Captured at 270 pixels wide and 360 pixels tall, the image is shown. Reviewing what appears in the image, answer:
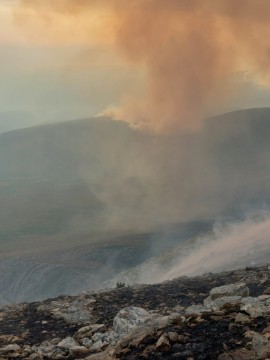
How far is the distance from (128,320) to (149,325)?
2.52m

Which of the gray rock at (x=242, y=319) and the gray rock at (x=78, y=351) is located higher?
the gray rock at (x=78, y=351)

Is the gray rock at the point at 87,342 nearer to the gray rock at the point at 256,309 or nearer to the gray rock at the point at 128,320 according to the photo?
the gray rock at the point at 128,320

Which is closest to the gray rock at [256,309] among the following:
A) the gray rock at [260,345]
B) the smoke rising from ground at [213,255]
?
the gray rock at [260,345]

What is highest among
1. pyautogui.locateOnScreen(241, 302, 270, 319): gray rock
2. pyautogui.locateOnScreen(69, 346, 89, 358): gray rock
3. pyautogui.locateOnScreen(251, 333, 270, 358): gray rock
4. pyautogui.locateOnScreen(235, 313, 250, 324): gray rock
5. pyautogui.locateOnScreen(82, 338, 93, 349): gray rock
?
pyautogui.locateOnScreen(82, 338, 93, 349): gray rock

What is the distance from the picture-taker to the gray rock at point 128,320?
40.2ft

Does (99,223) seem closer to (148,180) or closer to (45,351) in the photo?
(148,180)

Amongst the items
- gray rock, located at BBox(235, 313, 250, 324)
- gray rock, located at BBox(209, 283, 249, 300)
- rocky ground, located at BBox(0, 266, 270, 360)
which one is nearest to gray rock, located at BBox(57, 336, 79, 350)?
rocky ground, located at BBox(0, 266, 270, 360)

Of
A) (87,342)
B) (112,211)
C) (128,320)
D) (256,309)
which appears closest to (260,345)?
(256,309)

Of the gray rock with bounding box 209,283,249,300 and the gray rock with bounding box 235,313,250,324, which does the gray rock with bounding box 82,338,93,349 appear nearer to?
the gray rock with bounding box 235,313,250,324

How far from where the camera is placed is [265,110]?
568 feet

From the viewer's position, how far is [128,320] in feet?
41.9

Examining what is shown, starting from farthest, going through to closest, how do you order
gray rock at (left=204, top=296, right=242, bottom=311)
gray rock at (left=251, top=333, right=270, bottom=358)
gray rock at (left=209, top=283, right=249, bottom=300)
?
gray rock at (left=209, top=283, right=249, bottom=300) → gray rock at (left=204, top=296, right=242, bottom=311) → gray rock at (left=251, top=333, right=270, bottom=358)

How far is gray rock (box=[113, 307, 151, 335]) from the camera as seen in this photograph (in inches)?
482

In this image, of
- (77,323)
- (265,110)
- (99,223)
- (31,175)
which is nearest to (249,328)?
(77,323)
